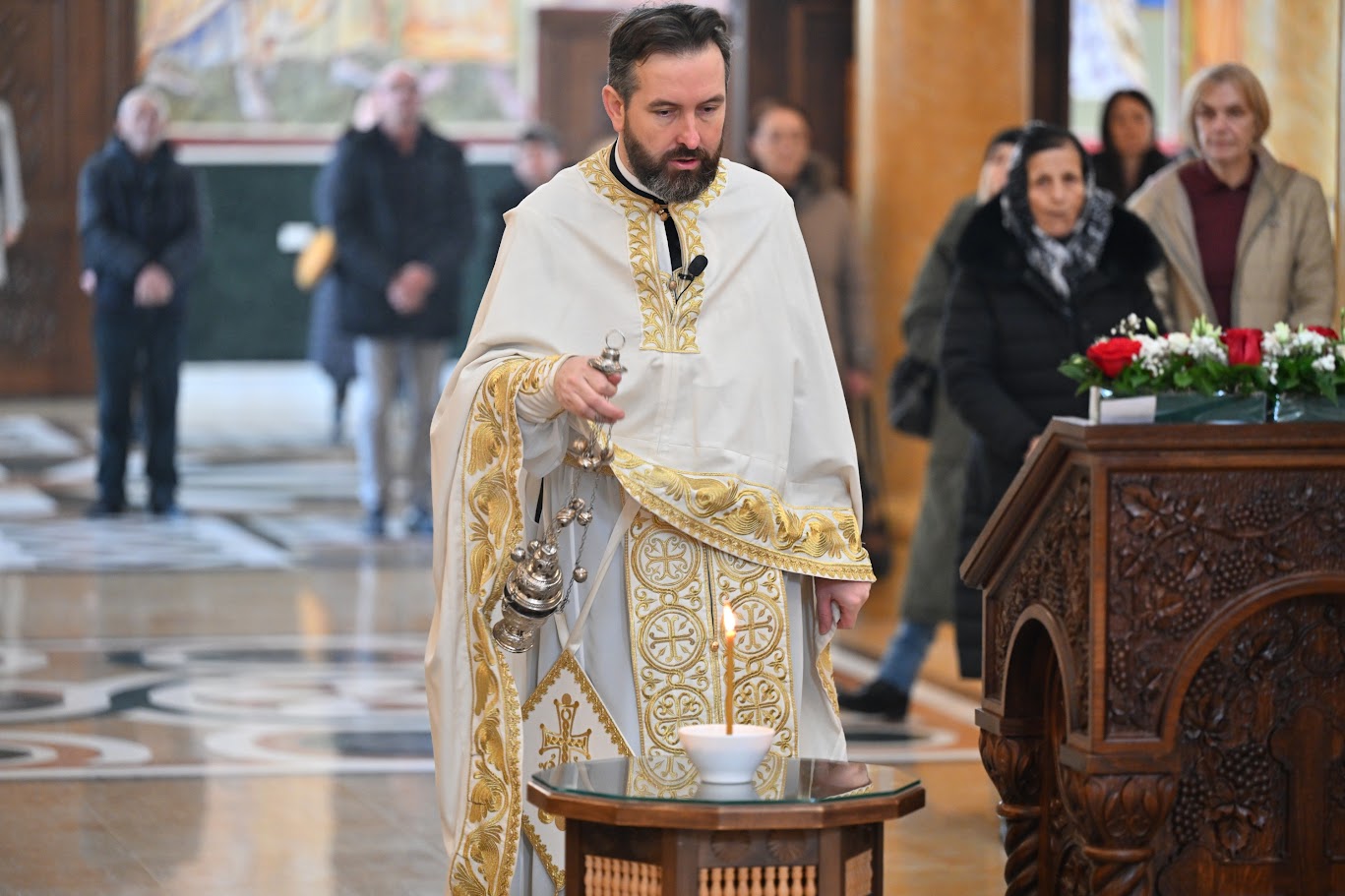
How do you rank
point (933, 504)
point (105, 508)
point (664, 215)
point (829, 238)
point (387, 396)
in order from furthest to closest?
point (105, 508)
point (387, 396)
point (829, 238)
point (933, 504)
point (664, 215)

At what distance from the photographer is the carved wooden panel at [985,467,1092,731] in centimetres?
402

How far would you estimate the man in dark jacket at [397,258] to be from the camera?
11188 mm

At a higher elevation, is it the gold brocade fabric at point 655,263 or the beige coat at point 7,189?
the beige coat at point 7,189

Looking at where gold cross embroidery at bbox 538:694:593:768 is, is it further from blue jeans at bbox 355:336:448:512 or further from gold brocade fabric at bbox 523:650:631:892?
blue jeans at bbox 355:336:448:512

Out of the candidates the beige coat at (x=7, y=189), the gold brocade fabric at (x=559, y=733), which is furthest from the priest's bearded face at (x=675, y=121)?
the beige coat at (x=7, y=189)

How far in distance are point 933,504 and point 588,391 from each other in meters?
3.59

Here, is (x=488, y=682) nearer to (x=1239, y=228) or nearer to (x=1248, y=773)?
(x=1248, y=773)

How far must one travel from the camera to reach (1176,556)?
3965 mm

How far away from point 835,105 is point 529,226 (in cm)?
870

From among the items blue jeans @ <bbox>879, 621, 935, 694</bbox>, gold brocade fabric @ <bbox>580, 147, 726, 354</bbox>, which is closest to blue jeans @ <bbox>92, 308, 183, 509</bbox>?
blue jeans @ <bbox>879, 621, 935, 694</bbox>

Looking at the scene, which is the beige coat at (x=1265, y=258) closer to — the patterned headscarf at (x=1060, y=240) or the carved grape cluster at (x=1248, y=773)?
the patterned headscarf at (x=1060, y=240)

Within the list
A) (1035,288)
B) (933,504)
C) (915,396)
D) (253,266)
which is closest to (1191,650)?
(1035,288)

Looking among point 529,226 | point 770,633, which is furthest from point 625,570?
point 529,226

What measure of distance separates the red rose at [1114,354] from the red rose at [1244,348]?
164 mm
